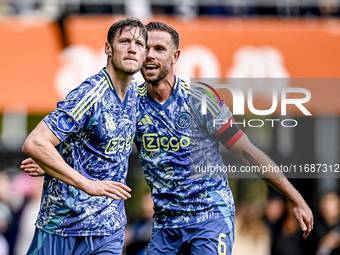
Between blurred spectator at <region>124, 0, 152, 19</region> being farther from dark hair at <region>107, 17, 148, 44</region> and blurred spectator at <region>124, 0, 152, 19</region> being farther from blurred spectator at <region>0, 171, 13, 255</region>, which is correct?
dark hair at <region>107, 17, 148, 44</region>

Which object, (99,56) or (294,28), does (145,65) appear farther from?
(294,28)

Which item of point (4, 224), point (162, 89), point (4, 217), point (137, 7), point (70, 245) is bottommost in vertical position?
point (70, 245)

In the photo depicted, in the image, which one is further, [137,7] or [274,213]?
[137,7]

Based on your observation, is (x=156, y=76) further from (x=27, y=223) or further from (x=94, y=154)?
(x=27, y=223)

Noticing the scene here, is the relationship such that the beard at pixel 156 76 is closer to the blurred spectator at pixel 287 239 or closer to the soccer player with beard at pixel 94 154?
the soccer player with beard at pixel 94 154

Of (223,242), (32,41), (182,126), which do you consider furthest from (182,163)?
(32,41)

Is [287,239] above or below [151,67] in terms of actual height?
below

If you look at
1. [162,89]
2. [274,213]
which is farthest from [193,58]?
[162,89]

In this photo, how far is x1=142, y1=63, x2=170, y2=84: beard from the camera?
18.3ft

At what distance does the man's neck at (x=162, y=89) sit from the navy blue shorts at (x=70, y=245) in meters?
1.32

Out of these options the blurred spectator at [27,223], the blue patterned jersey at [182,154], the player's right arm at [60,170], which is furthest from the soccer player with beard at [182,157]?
the blurred spectator at [27,223]

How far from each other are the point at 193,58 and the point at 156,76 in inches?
222

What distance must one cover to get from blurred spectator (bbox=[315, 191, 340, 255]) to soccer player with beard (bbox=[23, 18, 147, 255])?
18.0 ft

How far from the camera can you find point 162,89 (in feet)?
18.6
